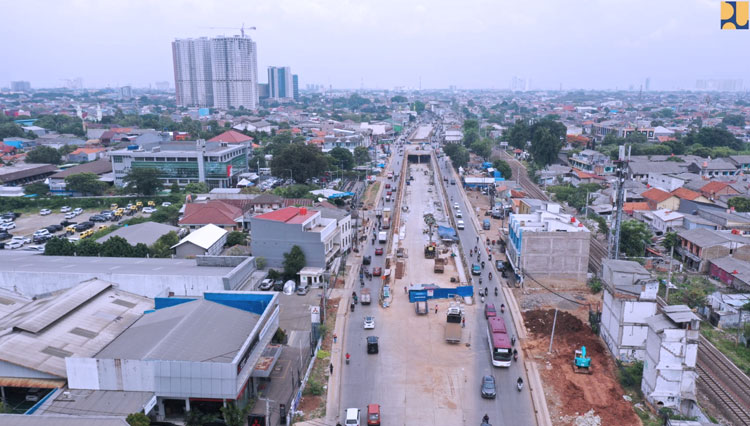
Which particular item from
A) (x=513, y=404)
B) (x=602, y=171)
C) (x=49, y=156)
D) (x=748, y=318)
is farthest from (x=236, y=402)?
(x=49, y=156)

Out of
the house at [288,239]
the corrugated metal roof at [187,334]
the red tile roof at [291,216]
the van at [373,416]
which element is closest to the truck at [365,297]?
the house at [288,239]

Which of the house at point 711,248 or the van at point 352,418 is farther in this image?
the house at point 711,248

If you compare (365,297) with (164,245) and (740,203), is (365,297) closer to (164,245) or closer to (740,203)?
(164,245)

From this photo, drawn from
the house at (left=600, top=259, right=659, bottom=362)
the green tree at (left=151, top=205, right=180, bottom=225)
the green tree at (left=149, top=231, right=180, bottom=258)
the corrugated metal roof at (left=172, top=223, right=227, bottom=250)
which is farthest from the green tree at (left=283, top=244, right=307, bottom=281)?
the green tree at (left=151, top=205, right=180, bottom=225)

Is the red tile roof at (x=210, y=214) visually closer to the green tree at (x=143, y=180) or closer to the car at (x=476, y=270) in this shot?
the green tree at (x=143, y=180)

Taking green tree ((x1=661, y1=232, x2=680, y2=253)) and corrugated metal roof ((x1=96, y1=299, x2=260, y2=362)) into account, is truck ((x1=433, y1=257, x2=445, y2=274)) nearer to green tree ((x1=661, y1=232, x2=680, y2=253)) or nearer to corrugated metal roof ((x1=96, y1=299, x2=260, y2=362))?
corrugated metal roof ((x1=96, y1=299, x2=260, y2=362))

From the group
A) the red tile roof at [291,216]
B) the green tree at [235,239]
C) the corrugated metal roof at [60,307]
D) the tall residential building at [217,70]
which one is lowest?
the green tree at [235,239]

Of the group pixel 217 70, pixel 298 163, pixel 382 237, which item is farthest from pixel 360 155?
pixel 217 70
